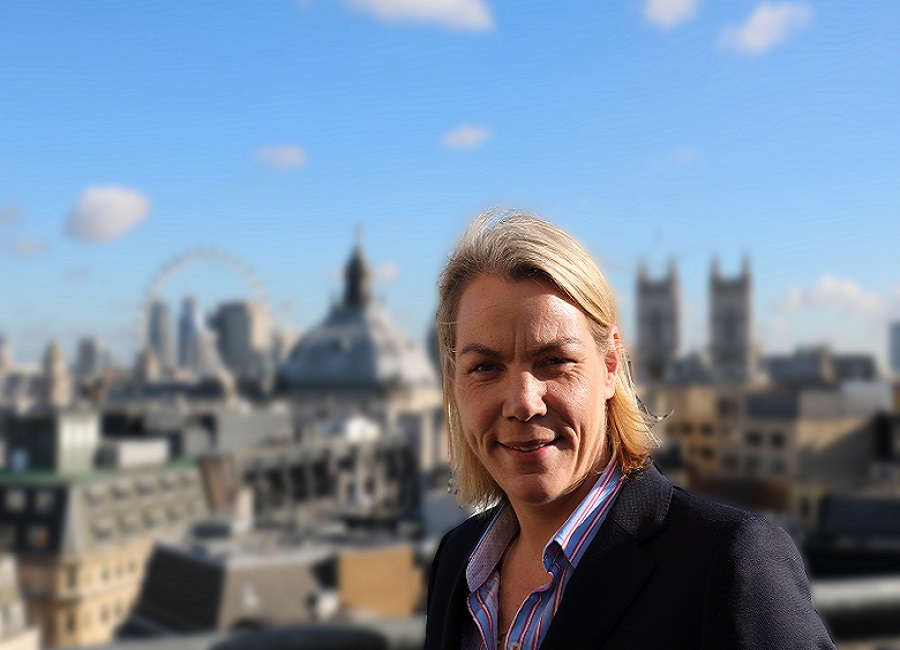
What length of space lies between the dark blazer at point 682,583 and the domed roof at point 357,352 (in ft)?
182

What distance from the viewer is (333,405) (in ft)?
164

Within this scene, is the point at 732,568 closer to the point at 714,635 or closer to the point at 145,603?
the point at 714,635

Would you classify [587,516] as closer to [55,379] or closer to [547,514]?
[547,514]

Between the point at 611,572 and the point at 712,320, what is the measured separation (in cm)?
6334

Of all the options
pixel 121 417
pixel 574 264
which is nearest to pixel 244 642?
pixel 574 264

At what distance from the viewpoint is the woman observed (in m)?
0.97

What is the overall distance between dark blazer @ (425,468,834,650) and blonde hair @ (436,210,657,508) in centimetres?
6

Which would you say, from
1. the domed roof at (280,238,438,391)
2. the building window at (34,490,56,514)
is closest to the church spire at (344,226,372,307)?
the domed roof at (280,238,438,391)

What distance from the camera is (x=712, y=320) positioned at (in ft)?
206

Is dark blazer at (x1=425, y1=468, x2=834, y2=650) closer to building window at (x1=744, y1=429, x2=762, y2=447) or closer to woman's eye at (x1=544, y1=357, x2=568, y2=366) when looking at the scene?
woman's eye at (x1=544, y1=357, x2=568, y2=366)

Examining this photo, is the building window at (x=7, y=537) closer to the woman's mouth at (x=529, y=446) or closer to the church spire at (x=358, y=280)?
the woman's mouth at (x=529, y=446)

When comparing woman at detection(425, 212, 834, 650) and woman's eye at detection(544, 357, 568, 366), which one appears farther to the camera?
woman's eye at detection(544, 357, 568, 366)

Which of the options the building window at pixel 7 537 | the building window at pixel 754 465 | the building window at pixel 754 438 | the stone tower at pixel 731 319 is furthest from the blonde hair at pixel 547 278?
the stone tower at pixel 731 319

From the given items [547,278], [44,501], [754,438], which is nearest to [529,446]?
[547,278]
